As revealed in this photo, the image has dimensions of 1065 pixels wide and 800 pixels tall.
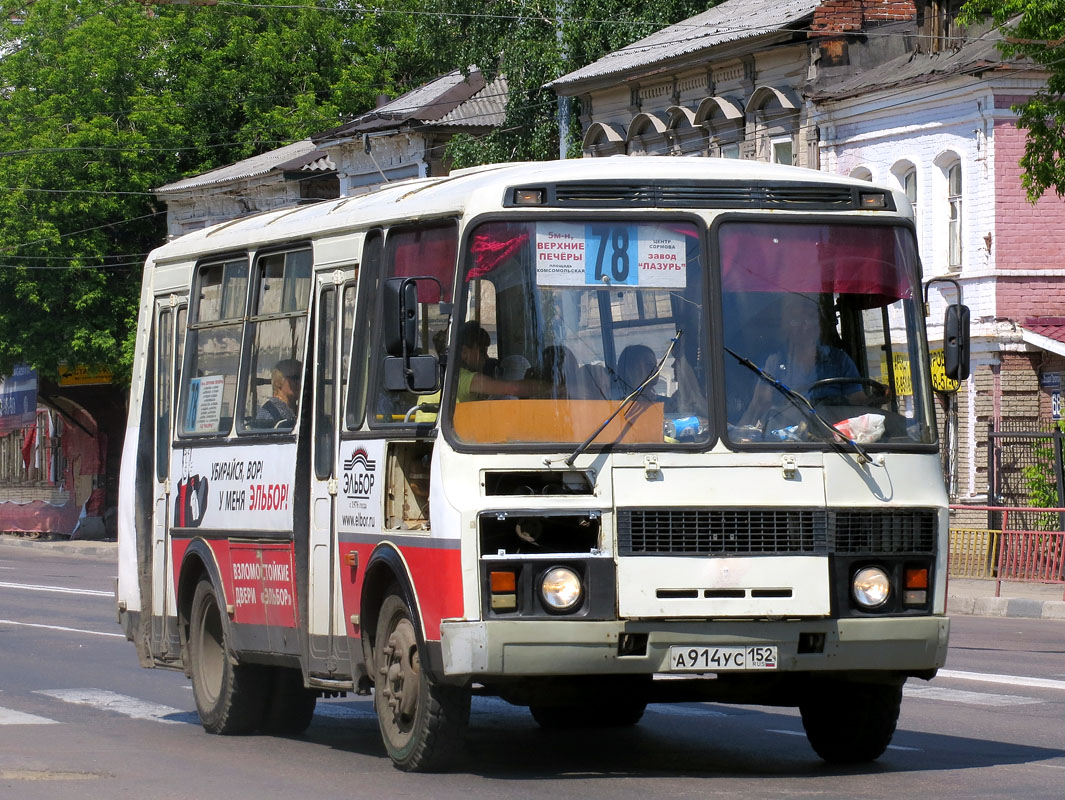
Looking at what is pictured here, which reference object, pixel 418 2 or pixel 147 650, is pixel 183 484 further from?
pixel 418 2

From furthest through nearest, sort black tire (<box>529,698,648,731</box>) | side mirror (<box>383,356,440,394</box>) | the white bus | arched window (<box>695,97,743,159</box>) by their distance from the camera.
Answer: arched window (<box>695,97,743,159</box>) < black tire (<box>529,698,648,731</box>) < side mirror (<box>383,356,440,394</box>) < the white bus

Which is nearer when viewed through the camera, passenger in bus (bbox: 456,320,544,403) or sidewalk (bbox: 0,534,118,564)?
passenger in bus (bbox: 456,320,544,403)

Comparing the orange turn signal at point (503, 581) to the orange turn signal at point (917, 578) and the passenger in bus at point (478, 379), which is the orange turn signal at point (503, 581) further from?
the orange turn signal at point (917, 578)

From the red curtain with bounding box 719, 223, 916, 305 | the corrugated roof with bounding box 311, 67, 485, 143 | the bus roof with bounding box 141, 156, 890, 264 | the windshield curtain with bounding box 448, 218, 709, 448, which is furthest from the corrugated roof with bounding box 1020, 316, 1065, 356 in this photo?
the windshield curtain with bounding box 448, 218, 709, 448

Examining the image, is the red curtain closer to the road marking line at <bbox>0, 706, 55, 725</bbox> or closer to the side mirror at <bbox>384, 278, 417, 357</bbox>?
the side mirror at <bbox>384, 278, 417, 357</bbox>

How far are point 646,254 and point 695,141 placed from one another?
29807 mm

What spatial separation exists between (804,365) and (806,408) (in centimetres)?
A: 20

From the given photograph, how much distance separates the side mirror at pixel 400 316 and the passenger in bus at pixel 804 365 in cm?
156

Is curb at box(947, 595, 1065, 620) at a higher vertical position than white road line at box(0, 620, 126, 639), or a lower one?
lower

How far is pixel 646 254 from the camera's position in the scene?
9.27 meters

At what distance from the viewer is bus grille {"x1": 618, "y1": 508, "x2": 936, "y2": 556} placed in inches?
351

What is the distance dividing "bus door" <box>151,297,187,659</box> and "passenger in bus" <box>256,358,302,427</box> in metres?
1.55

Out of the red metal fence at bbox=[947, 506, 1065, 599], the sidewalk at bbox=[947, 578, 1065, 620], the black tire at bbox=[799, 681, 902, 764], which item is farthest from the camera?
the red metal fence at bbox=[947, 506, 1065, 599]

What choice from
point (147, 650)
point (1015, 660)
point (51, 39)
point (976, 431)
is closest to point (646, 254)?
point (147, 650)
